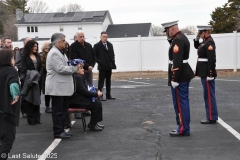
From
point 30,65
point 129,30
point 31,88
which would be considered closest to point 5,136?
point 31,88

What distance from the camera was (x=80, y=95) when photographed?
27.5 ft

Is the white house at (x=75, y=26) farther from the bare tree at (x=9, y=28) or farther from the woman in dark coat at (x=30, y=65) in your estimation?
the woman in dark coat at (x=30, y=65)

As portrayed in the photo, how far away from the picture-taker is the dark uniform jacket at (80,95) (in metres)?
8.33

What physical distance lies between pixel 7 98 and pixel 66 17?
6010cm

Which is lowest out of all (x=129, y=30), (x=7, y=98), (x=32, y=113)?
(x=32, y=113)

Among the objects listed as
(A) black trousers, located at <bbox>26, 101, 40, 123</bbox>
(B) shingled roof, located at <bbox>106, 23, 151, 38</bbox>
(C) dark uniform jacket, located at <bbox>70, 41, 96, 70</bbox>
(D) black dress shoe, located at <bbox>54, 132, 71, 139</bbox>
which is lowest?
(D) black dress shoe, located at <bbox>54, 132, 71, 139</bbox>

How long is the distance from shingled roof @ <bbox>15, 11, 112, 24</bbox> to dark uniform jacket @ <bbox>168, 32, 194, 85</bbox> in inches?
2168

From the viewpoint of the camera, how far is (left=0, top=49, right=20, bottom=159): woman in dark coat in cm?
599

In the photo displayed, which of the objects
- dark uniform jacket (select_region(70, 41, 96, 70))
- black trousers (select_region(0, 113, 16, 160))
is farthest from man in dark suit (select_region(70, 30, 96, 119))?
black trousers (select_region(0, 113, 16, 160))

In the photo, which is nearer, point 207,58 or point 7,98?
point 7,98

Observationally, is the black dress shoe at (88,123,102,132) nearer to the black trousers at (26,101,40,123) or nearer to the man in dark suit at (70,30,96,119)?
the black trousers at (26,101,40,123)

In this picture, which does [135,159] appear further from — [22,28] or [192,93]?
[22,28]

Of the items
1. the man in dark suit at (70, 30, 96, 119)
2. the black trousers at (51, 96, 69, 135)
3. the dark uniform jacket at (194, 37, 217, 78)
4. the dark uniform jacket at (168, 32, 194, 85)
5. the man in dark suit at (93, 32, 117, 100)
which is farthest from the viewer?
the man in dark suit at (93, 32, 117, 100)

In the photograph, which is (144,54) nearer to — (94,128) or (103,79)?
(103,79)
